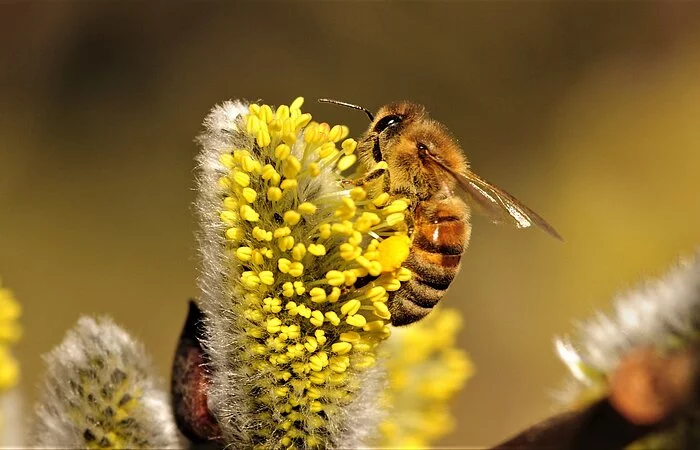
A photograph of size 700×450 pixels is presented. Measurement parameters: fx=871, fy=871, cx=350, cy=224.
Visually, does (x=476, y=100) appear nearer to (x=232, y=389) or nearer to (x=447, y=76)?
(x=447, y=76)

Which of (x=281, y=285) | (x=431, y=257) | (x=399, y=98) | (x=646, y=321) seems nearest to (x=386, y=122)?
(x=431, y=257)

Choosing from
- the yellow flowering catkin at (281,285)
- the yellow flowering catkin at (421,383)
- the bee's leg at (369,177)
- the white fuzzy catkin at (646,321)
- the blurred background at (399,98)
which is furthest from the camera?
the blurred background at (399,98)

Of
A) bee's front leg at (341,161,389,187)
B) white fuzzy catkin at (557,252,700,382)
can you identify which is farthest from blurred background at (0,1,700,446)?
white fuzzy catkin at (557,252,700,382)

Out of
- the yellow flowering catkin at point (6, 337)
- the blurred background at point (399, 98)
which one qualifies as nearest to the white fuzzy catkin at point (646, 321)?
the yellow flowering catkin at point (6, 337)

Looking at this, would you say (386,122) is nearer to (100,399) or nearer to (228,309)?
(228,309)

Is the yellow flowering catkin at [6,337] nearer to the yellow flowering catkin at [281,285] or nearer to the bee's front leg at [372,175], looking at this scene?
the yellow flowering catkin at [281,285]

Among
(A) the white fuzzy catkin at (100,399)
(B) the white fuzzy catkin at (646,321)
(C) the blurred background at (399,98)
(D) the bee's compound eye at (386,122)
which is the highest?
(C) the blurred background at (399,98)
